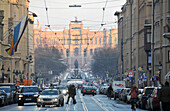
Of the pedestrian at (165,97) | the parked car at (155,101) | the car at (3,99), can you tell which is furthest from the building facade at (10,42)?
the pedestrian at (165,97)

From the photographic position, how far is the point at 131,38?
322ft

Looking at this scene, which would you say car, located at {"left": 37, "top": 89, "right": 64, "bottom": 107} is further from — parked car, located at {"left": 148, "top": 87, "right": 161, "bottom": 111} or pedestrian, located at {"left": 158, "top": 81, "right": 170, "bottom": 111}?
pedestrian, located at {"left": 158, "top": 81, "right": 170, "bottom": 111}

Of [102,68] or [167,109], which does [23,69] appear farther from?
[167,109]

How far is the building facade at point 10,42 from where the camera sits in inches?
2840

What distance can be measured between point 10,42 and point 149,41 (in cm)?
2206

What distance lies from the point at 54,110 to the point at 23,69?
7124 cm

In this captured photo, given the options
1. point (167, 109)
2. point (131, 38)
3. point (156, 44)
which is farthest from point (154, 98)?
point (131, 38)

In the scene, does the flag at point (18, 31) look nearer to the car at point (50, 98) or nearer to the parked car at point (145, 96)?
the car at point (50, 98)

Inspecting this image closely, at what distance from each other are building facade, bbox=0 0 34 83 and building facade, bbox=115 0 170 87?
55.8 ft

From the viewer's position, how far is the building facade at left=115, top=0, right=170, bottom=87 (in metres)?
54.7

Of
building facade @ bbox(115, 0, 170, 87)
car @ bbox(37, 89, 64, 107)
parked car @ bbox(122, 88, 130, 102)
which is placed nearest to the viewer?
car @ bbox(37, 89, 64, 107)

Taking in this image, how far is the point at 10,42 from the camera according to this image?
257 feet

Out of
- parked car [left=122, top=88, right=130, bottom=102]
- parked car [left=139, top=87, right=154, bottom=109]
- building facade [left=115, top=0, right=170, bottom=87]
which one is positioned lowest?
parked car [left=122, top=88, right=130, bottom=102]

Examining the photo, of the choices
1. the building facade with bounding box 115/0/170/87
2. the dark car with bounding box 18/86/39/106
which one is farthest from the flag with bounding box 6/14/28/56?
the dark car with bounding box 18/86/39/106
